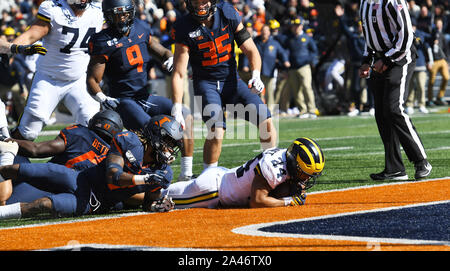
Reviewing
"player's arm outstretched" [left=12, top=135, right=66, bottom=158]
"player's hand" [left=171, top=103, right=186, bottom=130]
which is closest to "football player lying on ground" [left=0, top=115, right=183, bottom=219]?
"player's arm outstretched" [left=12, top=135, right=66, bottom=158]

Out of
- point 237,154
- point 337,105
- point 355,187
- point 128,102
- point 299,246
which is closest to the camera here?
point 299,246

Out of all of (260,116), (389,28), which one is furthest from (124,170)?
(389,28)

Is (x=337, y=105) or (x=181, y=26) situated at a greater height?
(x=181, y=26)

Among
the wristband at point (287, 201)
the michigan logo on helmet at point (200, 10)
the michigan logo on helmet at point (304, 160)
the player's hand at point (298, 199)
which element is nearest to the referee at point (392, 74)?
the michigan logo on helmet at point (200, 10)

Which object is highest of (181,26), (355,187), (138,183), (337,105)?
(181,26)

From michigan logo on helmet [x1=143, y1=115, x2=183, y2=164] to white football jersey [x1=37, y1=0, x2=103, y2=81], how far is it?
8.76 ft

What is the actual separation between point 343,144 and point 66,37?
15.6ft

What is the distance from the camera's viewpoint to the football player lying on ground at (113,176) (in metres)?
6.03

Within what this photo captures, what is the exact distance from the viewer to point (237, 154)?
433 inches

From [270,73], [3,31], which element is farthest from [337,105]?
[3,31]

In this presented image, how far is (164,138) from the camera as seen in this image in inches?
237

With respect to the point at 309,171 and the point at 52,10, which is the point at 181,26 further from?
the point at 309,171

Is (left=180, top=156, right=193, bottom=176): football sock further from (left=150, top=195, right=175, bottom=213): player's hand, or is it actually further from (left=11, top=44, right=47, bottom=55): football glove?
(left=150, top=195, right=175, bottom=213): player's hand

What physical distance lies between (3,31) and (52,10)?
11226 mm
